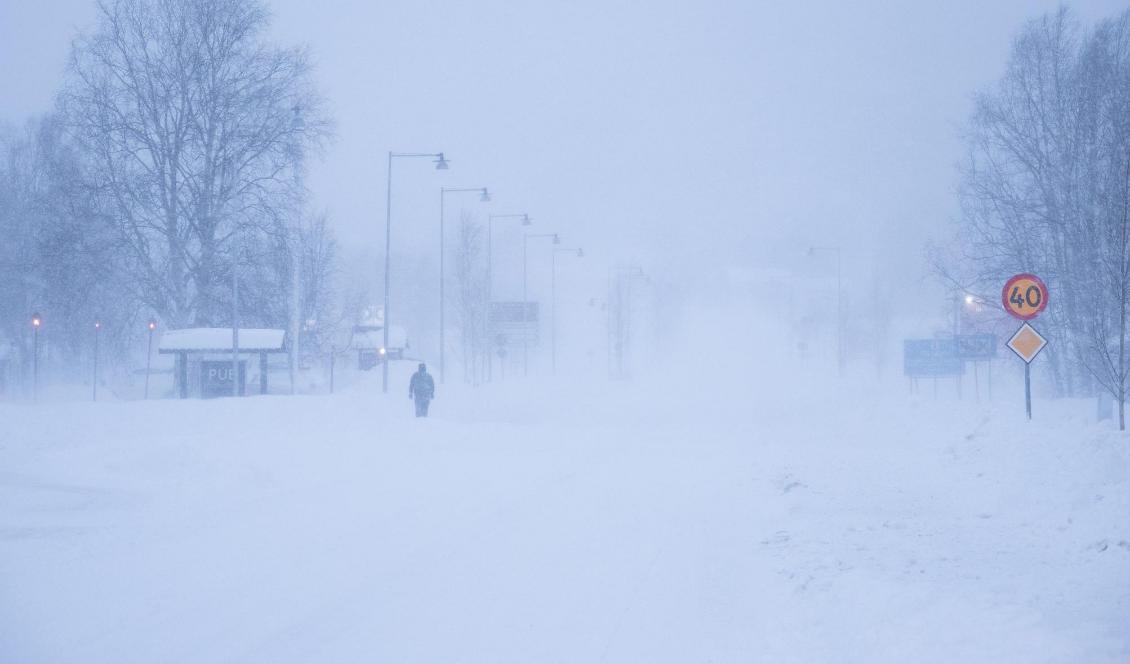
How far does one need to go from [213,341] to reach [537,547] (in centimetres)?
1965

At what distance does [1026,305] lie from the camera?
14.3 m

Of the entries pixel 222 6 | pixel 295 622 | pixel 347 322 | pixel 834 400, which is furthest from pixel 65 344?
pixel 295 622

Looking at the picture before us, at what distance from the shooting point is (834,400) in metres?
36.4

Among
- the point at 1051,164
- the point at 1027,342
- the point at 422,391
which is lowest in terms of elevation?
the point at 422,391

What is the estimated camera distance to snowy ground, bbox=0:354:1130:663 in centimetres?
583

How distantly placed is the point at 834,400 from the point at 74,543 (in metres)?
32.7

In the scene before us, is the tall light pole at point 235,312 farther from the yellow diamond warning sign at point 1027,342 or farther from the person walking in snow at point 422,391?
the yellow diamond warning sign at point 1027,342

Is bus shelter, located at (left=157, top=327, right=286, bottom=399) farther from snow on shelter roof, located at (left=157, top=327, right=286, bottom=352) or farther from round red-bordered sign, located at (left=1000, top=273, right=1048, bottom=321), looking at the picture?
round red-bordered sign, located at (left=1000, top=273, right=1048, bottom=321)

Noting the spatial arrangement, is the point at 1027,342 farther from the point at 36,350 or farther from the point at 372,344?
the point at 372,344

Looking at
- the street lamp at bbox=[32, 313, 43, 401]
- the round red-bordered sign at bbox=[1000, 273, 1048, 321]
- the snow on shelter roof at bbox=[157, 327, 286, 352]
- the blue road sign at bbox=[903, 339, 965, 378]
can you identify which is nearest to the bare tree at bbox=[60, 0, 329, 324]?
the snow on shelter roof at bbox=[157, 327, 286, 352]

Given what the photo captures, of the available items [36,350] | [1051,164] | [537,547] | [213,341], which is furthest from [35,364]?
[1051,164]

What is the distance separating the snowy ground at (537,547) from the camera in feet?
19.1

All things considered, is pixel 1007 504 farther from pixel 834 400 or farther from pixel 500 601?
pixel 834 400

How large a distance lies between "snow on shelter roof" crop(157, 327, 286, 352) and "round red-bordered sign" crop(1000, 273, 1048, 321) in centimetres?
2052
